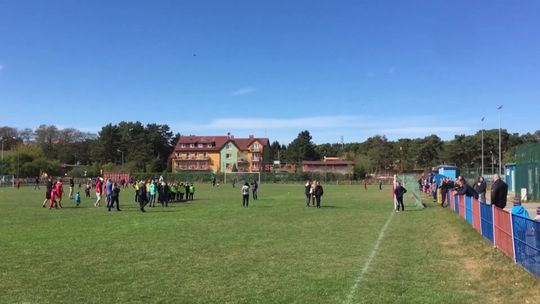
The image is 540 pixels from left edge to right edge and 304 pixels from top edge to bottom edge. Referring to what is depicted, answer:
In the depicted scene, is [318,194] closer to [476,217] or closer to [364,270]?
[476,217]

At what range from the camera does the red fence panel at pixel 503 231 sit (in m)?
10.6

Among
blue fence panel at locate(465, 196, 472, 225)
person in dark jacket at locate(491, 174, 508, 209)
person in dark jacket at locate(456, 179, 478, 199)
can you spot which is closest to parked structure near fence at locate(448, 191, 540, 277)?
person in dark jacket at locate(491, 174, 508, 209)

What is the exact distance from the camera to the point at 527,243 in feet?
30.2

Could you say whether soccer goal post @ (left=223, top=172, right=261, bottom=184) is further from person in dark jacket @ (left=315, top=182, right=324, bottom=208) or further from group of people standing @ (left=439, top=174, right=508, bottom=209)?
group of people standing @ (left=439, top=174, right=508, bottom=209)

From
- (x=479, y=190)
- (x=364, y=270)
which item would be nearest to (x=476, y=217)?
(x=479, y=190)

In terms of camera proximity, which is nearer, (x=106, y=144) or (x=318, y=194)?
(x=318, y=194)

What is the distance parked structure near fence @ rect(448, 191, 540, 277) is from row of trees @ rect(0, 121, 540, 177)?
4067 inches

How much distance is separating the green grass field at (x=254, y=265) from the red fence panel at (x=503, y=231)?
241 millimetres

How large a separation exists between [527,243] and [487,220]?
4682mm

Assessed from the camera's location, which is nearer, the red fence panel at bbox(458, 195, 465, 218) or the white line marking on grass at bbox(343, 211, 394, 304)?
the white line marking on grass at bbox(343, 211, 394, 304)

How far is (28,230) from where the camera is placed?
1706 cm

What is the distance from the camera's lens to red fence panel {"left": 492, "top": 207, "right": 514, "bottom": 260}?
1064cm

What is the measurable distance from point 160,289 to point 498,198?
10.4 meters

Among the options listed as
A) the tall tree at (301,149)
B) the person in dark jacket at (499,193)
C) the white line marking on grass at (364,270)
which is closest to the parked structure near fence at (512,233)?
the person in dark jacket at (499,193)
